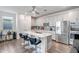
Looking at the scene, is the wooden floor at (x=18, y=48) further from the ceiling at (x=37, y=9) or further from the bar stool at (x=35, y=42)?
the ceiling at (x=37, y=9)


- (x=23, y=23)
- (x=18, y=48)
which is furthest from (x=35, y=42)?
(x=23, y=23)

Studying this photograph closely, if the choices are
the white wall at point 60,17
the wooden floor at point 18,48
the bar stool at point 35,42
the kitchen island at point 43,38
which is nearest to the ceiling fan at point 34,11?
the white wall at point 60,17

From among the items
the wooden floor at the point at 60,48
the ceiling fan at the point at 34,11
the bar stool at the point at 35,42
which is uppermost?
the ceiling fan at the point at 34,11

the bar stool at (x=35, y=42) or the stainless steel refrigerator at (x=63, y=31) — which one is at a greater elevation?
the stainless steel refrigerator at (x=63, y=31)

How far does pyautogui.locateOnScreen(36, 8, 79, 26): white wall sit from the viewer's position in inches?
53.9

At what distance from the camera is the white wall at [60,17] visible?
4.49 feet

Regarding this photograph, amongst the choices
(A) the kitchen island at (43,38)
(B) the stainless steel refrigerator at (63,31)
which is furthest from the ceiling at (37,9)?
(A) the kitchen island at (43,38)

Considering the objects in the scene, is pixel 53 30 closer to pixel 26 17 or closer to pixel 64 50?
pixel 64 50

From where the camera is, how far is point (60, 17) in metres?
1.45

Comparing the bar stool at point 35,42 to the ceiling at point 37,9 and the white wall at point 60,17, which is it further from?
the ceiling at point 37,9

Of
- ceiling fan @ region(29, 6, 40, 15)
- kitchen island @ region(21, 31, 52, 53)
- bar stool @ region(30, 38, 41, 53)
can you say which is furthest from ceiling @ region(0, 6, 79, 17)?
bar stool @ region(30, 38, 41, 53)

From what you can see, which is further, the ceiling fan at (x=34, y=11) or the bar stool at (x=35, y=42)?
the bar stool at (x=35, y=42)

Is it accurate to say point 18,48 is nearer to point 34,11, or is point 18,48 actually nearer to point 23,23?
point 23,23
